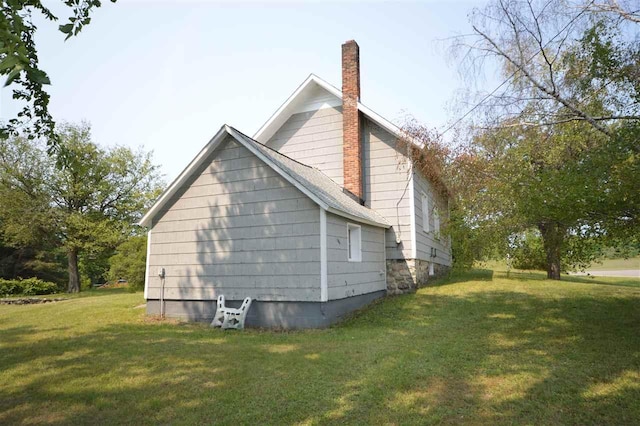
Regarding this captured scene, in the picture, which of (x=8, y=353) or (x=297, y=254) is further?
(x=297, y=254)

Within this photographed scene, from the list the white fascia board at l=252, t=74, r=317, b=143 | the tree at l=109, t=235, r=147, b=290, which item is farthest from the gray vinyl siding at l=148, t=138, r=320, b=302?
the tree at l=109, t=235, r=147, b=290

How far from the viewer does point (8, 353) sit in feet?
24.8

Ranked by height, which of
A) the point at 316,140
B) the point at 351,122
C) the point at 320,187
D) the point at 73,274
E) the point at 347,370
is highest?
the point at 351,122

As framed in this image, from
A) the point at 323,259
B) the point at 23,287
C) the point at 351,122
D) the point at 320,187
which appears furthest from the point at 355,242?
the point at 23,287

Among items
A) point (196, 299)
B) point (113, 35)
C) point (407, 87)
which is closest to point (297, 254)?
point (196, 299)

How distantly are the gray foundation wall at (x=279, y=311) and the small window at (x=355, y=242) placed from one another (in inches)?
47.5

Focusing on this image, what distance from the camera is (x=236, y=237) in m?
10.5

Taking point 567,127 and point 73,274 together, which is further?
point 73,274

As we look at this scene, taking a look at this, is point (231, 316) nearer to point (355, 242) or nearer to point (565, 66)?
point (355, 242)

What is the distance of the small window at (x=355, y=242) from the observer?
11.6 m

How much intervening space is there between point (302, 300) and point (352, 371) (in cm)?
359

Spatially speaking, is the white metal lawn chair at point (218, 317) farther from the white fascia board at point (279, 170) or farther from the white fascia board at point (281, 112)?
the white fascia board at point (281, 112)

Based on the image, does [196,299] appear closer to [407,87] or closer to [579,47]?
[407,87]

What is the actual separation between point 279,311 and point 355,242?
10.8 ft
